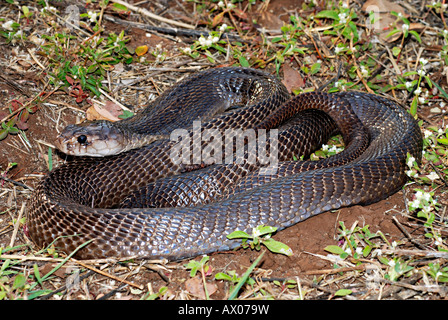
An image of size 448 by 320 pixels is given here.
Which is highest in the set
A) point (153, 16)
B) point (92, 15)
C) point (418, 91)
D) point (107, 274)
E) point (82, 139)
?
point (92, 15)

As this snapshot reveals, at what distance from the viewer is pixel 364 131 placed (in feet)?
18.8

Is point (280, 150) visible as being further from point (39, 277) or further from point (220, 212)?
point (39, 277)

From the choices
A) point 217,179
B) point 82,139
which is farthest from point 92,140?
point 217,179

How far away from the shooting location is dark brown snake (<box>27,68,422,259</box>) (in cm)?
446

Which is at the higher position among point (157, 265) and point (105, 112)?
point (105, 112)

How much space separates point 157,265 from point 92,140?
178 cm

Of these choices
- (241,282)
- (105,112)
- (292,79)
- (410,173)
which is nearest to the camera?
(241,282)

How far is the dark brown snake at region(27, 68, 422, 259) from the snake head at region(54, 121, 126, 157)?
0.25ft

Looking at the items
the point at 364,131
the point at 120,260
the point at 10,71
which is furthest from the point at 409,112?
the point at 10,71

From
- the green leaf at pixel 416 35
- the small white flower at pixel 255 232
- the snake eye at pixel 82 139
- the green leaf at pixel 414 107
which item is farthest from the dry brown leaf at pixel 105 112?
the green leaf at pixel 416 35

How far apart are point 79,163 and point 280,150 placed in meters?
2.26

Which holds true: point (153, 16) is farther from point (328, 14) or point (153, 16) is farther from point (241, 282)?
point (241, 282)

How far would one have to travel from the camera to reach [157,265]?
14.3 ft

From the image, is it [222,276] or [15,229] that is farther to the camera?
[15,229]
